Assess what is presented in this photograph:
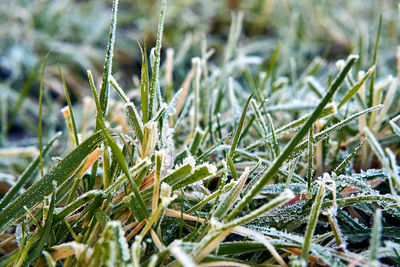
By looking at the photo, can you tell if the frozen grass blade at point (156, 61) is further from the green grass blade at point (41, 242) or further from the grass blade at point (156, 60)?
the green grass blade at point (41, 242)

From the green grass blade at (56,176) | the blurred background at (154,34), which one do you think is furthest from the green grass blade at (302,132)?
the blurred background at (154,34)

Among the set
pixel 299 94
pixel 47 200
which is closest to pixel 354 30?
pixel 299 94

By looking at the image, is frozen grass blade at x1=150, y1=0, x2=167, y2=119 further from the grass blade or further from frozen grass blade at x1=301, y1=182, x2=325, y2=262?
frozen grass blade at x1=301, y1=182, x2=325, y2=262

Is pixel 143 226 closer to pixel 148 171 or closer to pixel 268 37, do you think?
pixel 148 171

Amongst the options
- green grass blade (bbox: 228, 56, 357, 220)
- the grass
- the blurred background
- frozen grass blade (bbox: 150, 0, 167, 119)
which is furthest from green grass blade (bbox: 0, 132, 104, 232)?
the blurred background

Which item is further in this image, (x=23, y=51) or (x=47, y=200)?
(x=23, y=51)

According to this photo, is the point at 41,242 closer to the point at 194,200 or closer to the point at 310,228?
the point at 194,200

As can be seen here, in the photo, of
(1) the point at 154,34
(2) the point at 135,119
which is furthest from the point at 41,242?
(1) the point at 154,34
